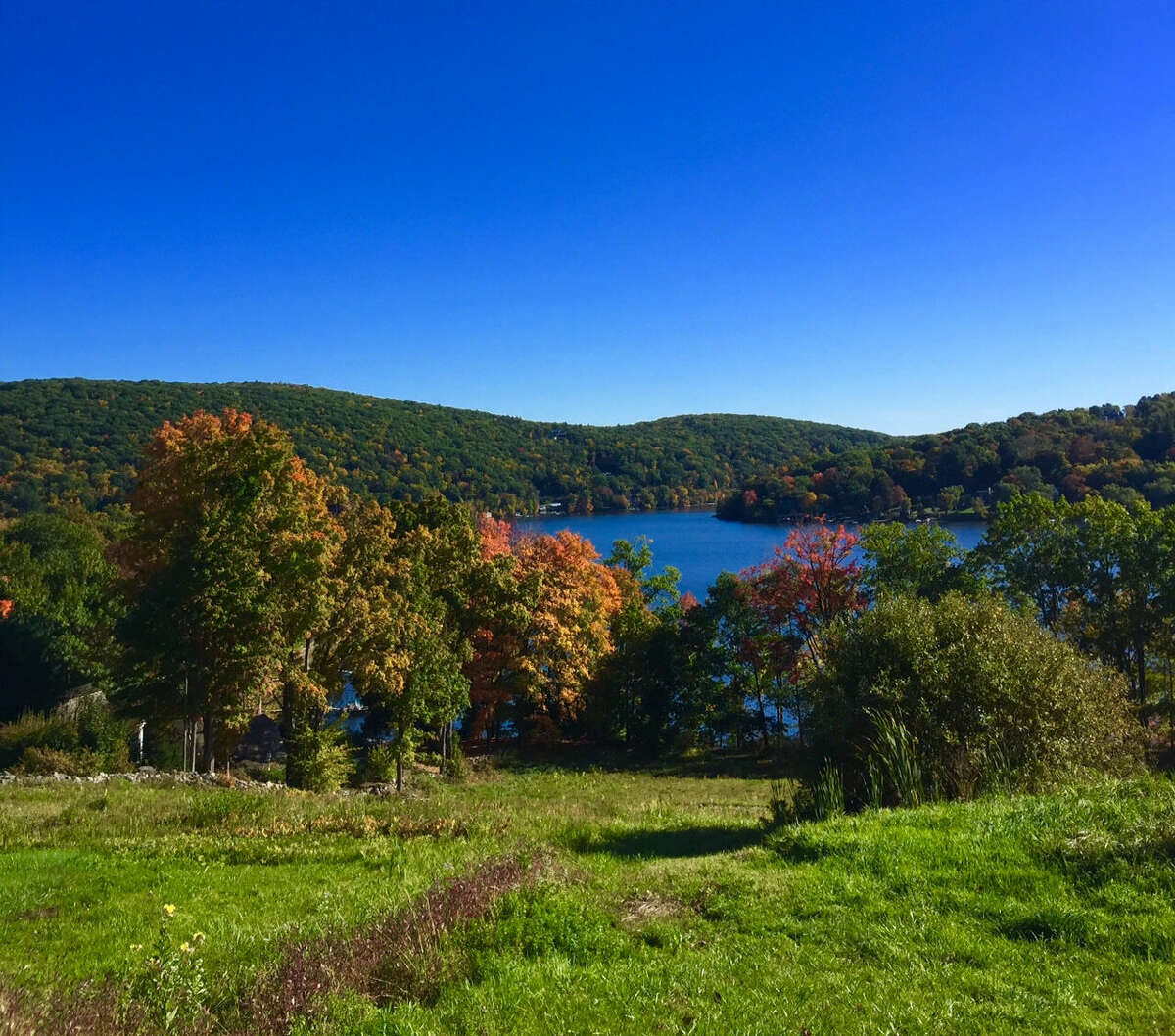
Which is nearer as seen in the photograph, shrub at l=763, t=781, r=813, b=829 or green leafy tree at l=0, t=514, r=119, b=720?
shrub at l=763, t=781, r=813, b=829

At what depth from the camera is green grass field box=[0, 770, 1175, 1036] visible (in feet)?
16.0

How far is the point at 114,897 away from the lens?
8.35 metres

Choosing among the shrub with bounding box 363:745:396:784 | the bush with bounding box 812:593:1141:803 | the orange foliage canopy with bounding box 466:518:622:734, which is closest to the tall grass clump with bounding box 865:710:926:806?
the bush with bounding box 812:593:1141:803

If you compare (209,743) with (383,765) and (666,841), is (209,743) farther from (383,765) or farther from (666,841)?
(666,841)

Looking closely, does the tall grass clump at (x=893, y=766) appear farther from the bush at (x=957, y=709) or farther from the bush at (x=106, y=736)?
Result: the bush at (x=106, y=736)

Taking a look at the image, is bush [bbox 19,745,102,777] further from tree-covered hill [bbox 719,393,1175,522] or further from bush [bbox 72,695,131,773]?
tree-covered hill [bbox 719,393,1175,522]

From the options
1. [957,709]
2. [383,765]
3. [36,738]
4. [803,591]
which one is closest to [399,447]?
[803,591]

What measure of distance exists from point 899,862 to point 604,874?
334cm

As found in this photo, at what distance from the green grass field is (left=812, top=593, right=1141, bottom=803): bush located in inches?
61.9

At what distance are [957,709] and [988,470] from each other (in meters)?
100

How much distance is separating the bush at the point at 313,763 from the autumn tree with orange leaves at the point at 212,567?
5.78ft

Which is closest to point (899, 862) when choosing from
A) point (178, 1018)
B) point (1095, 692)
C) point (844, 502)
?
point (178, 1018)

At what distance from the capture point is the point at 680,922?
259 inches

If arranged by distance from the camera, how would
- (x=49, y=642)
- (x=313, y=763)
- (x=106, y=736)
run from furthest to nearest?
(x=49, y=642)
(x=106, y=736)
(x=313, y=763)
